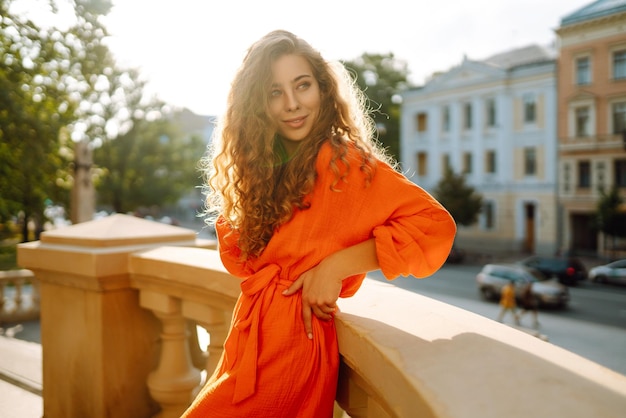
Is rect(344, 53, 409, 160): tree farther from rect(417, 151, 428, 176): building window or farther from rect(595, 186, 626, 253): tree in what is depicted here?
rect(595, 186, 626, 253): tree

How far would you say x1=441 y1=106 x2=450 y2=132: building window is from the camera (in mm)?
32500

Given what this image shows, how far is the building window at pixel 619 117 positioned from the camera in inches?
973

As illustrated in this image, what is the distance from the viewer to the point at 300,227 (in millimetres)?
1429

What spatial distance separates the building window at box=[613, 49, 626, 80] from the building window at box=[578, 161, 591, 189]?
432 cm

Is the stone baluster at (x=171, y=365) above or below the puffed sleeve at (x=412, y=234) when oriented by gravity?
below

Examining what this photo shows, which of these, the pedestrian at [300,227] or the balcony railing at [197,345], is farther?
the pedestrian at [300,227]

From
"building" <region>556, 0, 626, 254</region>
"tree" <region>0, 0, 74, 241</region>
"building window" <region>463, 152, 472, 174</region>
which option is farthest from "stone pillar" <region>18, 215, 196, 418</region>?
"building window" <region>463, 152, 472, 174</region>

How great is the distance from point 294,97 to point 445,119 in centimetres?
3255

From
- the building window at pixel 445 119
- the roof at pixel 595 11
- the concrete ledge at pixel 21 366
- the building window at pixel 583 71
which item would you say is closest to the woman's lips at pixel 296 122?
the concrete ledge at pixel 21 366

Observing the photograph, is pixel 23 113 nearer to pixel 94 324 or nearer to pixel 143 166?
pixel 94 324

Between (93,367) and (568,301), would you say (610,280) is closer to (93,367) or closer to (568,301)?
(568,301)

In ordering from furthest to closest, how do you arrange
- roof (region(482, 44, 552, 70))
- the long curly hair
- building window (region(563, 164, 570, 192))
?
roof (region(482, 44, 552, 70)) < building window (region(563, 164, 570, 192)) < the long curly hair

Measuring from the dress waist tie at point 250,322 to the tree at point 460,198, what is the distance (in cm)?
2834

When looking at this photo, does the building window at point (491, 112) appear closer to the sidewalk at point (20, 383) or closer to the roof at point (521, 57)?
the roof at point (521, 57)
